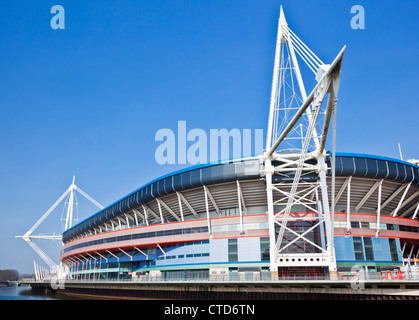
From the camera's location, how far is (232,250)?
4991 cm

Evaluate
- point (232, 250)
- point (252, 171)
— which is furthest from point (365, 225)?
point (232, 250)

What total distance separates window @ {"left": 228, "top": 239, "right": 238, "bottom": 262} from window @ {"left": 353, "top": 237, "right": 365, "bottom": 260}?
17185 millimetres

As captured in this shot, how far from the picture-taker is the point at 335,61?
26.1 meters

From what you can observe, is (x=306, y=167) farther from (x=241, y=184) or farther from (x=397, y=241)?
(x=397, y=241)

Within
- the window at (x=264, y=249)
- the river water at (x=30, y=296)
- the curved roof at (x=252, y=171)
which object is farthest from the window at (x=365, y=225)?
the river water at (x=30, y=296)

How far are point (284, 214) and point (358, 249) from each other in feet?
45.7

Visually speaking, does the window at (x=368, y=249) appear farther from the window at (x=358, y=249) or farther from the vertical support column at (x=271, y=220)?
the vertical support column at (x=271, y=220)

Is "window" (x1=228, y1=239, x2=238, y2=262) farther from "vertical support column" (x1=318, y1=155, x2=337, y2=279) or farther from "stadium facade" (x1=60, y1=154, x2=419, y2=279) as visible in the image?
"vertical support column" (x1=318, y1=155, x2=337, y2=279)

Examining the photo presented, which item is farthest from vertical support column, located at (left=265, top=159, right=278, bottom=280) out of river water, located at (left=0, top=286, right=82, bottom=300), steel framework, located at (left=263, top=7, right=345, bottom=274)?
river water, located at (left=0, top=286, right=82, bottom=300)

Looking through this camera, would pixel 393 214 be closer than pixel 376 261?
No

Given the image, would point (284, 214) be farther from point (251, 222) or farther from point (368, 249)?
point (368, 249)

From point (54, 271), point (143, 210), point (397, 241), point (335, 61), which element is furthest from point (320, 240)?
point (54, 271)

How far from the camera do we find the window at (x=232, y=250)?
4953 centimetres

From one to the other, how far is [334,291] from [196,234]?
24359 mm
